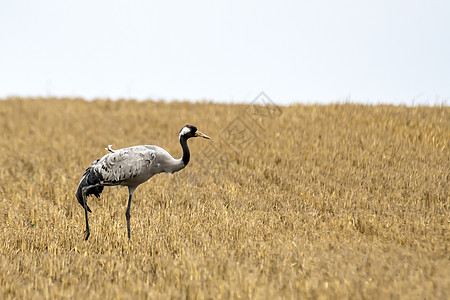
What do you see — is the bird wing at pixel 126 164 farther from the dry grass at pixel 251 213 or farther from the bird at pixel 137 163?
the dry grass at pixel 251 213

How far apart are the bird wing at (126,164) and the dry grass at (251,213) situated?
939 mm

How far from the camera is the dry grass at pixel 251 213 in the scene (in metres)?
4.52

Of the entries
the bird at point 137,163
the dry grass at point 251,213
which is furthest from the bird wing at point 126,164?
the dry grass at point 251,213

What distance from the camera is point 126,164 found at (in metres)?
5.91

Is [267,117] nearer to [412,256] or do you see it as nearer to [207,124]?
[207,124]

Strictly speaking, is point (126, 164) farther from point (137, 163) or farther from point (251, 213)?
point (251, 213)

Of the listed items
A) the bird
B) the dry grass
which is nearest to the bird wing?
the bird

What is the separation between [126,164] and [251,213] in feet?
8.12

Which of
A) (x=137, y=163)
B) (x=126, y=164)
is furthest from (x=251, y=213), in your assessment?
(x=126, y=164)

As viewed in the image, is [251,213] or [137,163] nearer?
[137,163]

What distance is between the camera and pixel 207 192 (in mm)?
8391

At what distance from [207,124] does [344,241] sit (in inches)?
346

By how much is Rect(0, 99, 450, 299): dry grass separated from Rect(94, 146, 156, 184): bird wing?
0.94 meters

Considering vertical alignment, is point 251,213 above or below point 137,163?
below
